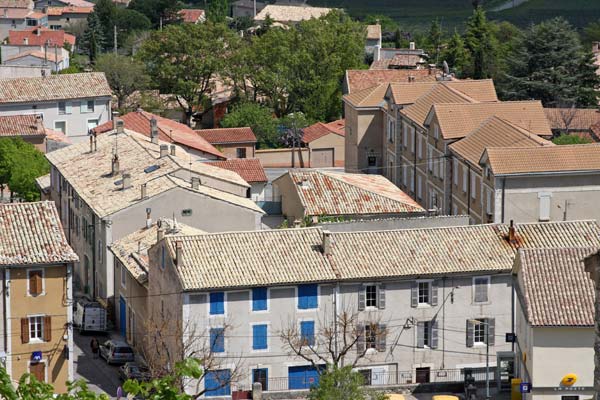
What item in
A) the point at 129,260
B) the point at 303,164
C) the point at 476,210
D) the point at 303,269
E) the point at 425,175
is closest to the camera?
Result: the point at 303,269

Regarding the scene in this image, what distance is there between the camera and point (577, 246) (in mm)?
56094

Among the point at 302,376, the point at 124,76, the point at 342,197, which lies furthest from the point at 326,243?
the point at 124,76

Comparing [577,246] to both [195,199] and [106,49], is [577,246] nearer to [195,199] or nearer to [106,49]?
[195,199]

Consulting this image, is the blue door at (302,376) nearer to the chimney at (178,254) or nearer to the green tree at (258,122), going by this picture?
the chimney at (178,254)

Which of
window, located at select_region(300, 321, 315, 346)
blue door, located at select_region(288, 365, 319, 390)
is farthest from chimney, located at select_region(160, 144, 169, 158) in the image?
blue door, located at select_region(288, 365, 319, 390)

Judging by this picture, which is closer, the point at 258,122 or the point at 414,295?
the point at 414,295

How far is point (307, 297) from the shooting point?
5519cm

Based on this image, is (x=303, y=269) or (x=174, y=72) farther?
(x=174, y=72)

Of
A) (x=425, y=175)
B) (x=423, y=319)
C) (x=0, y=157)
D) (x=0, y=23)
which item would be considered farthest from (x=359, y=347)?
(x=0, y=23)

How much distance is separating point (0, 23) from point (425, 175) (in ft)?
313

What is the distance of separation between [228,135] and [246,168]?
15.8 meters

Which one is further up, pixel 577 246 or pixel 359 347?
pixel 577 246

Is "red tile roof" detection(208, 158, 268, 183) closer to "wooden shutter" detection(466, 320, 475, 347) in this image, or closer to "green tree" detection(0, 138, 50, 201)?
"green tree" detection(0, 138, 50, 201)

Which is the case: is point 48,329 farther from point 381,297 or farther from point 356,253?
point 381,297
